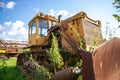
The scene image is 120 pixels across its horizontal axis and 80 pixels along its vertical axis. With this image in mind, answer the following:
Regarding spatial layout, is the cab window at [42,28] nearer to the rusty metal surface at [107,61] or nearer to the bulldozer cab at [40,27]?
the bulldozer cab at [40,27]

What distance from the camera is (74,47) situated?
700cm

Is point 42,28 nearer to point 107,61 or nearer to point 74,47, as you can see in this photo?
point 74,47

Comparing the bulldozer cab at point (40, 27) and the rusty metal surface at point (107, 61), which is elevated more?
the bulldozer cab at point (40, 27)

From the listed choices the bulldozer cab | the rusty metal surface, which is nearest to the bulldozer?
the bulldozer cab

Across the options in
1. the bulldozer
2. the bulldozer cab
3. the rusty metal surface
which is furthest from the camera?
the bulldozer cab

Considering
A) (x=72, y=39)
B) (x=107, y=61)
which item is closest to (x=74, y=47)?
(x=72, y=39)

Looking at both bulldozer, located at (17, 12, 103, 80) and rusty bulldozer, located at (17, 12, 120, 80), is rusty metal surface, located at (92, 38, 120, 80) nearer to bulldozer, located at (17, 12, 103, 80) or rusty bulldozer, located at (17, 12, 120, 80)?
rusty bulldozer, located at (17, 12, 120, 80)

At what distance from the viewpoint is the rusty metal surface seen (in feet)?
6.89

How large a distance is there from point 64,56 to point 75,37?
34.6 inches

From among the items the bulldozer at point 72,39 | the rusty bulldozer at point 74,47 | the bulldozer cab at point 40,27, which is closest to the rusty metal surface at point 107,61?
the rusty bulldozer at point 74,47

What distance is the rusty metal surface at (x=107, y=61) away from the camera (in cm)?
210

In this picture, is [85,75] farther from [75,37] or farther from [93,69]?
[75,37]

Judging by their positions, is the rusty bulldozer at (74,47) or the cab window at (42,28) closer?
the rusty bulldozer at (74,47)

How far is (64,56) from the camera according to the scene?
7285 millimetres
